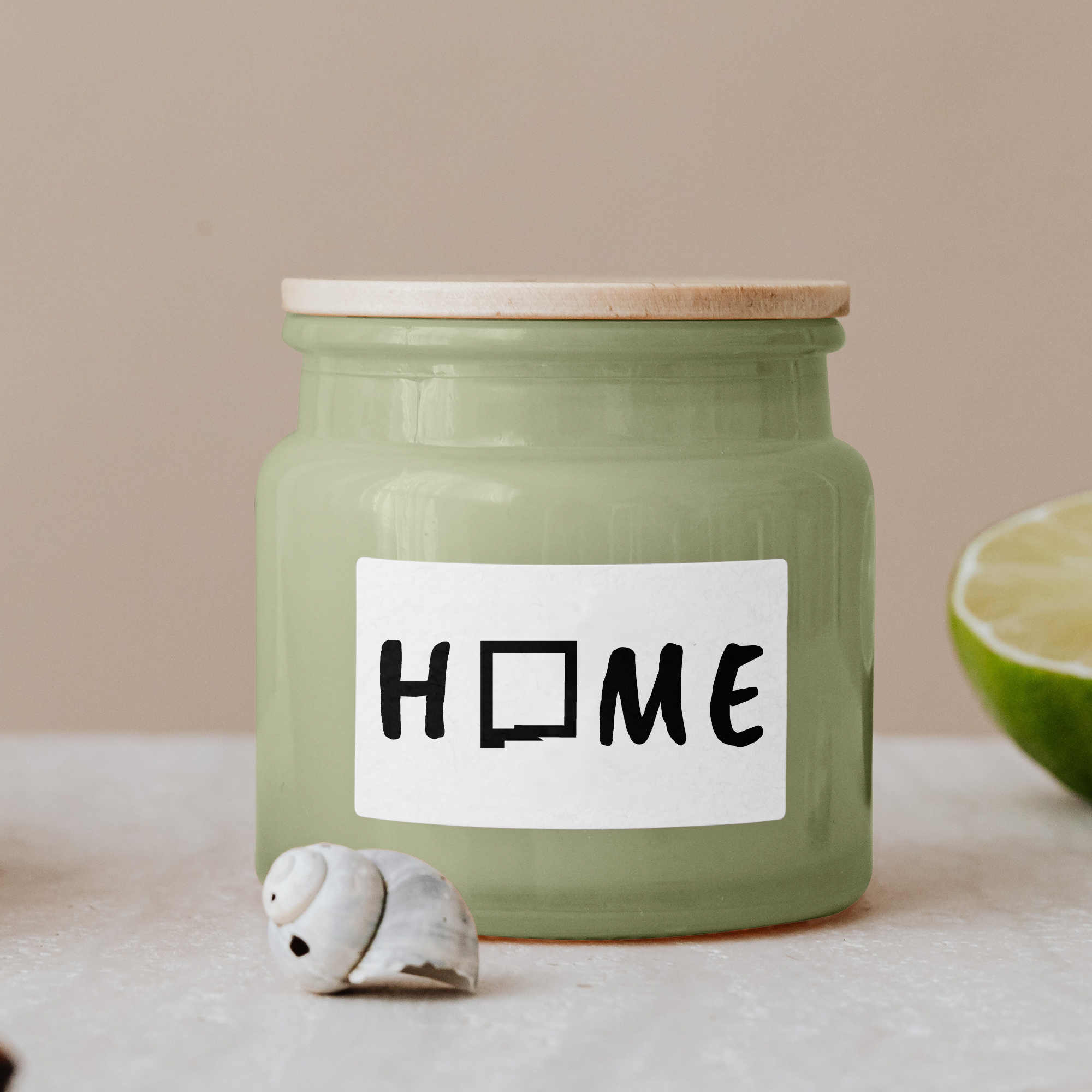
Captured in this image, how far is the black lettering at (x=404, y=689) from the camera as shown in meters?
0.55

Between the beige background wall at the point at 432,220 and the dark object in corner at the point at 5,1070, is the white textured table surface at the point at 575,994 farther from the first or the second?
the beige background wall at the point at 432,220

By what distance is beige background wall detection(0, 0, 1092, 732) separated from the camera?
126cm

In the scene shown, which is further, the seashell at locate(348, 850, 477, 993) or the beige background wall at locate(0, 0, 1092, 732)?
the beige background wall at locate(0, 0, 1092, 732)

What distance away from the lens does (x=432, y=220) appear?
127cm

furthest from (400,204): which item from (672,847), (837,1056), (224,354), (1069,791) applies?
(837,1056)

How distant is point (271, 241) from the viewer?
50.5 inches

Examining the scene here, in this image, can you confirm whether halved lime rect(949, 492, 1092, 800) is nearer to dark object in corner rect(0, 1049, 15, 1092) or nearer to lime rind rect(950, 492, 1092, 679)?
lime rind rect(950, 492, 1092, 679)

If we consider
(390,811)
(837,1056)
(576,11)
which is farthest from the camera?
(576,11)

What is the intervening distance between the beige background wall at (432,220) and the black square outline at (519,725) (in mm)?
731

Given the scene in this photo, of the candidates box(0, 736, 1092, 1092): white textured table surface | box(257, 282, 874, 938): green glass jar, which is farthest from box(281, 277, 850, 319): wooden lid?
box(0, 736, 1092, 1092): white textured table surface

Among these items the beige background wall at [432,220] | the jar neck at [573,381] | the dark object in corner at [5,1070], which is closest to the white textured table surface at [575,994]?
the dark object in corner at [5,1070]

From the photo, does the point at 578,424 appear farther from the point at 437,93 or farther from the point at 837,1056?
the point at 437,93

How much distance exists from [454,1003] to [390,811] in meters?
0.08

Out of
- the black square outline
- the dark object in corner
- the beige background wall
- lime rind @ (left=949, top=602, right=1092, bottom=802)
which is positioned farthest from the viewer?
the beige background wall
